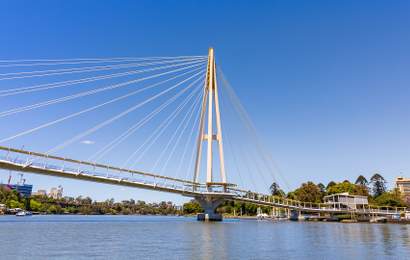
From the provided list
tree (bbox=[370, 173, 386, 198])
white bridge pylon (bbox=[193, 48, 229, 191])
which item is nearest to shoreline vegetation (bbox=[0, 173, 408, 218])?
tree (bbox=[370, 173, 386, 198])

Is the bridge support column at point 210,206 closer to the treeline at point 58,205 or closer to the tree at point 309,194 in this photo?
the tree at point 309,194

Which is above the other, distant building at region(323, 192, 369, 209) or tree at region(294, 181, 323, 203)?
tree at region(294, 181, 323, 203)

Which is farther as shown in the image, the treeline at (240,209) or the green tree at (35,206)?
the green tree at (35,206)

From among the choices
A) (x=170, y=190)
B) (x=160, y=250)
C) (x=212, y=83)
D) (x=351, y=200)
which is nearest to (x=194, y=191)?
(x=170, y=190)

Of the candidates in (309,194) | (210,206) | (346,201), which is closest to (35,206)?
(309,194)

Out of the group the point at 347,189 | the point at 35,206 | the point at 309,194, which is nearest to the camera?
the point at 309,194

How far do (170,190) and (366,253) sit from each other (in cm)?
3992

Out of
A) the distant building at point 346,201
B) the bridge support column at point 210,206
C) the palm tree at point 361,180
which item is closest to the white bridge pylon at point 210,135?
the bridge support column at point 210,206

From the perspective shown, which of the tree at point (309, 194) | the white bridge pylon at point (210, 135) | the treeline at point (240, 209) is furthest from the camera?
the treeline at point (240, 209)

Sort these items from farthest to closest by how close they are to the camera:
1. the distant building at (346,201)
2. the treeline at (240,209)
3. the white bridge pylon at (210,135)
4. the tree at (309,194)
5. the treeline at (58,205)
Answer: the treeline at (58,205) < the treeline at (240,209) < the tree at (309,194) < the distant building at (346,201) < the white bridge pylon at (210,135)

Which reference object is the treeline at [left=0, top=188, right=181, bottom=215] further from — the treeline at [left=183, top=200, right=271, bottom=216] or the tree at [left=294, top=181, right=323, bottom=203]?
the tree at [left=294, top=181, right=323, bottom=203]

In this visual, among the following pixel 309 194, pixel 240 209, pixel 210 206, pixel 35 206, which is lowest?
pixel 210 206

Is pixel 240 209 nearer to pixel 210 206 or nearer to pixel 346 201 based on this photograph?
pixel 346 201

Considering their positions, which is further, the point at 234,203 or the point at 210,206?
the point at 234,203
